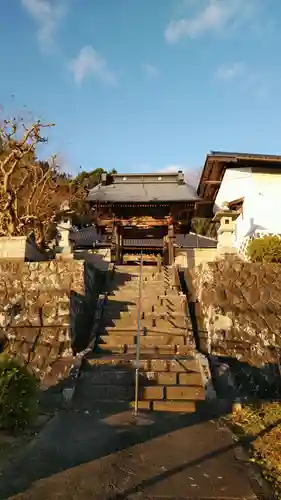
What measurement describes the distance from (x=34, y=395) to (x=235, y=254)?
999 cm

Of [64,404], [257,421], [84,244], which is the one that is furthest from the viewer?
[84,244]

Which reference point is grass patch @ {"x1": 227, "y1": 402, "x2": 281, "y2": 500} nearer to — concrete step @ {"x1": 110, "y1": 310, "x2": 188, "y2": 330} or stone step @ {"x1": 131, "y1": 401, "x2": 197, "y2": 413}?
stone step @ {"x1": 131, "y1": 401, "x2": 197, "y2": 413}

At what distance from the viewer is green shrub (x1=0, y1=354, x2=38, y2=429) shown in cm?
557

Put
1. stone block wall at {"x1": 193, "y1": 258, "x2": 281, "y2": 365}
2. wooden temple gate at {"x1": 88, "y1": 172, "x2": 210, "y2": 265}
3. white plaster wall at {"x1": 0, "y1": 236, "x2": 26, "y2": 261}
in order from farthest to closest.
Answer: wooden temple gate at {"x1": 88, "y1": 172, "x2": 210, "y2": 265}, white plaster wall at {"x1": 0, "y1": 236, "x2": 26, "y2": 261}, stone block wall at {"x1": 193, "y1": 258, "x2": 281, "y2": 365}

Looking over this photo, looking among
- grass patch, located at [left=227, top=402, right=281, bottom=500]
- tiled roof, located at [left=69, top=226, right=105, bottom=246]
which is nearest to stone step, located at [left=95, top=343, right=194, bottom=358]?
grass patch, located at [left=227, top=402, right=281, bottom=500]

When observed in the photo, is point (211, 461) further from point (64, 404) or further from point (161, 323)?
point (161, 323)

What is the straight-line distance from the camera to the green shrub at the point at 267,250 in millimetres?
14117

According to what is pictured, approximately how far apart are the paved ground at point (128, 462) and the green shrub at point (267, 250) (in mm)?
8406

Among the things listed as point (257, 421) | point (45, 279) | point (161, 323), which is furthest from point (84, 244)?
Answer: point (257, 421)

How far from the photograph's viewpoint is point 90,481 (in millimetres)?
4547

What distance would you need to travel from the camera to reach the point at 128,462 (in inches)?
201

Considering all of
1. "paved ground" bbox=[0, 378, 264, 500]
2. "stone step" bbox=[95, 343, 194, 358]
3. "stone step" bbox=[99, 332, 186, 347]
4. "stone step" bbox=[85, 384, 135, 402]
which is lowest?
"paved ground" bbox=[0, 378, 264, 500]

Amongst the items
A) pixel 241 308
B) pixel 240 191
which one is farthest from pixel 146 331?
pixel 240 191

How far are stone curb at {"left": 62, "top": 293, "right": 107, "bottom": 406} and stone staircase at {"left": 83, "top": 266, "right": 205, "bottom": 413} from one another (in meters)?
0.16
